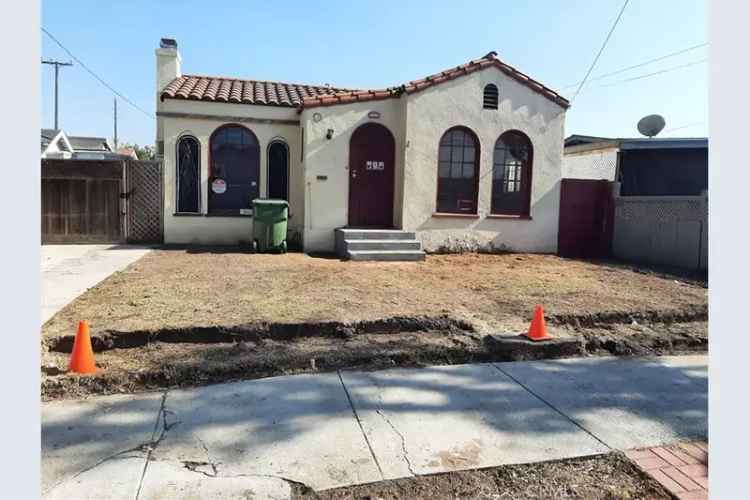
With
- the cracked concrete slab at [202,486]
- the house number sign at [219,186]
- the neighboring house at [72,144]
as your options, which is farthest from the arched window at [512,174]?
the neighboring house at [72,144]

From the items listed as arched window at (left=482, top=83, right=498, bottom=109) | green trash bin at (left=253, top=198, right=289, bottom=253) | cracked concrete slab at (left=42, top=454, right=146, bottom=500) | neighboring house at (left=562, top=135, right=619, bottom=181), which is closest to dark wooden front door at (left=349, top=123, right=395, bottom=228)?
green trash bin at (left=253, top=198, right=289, bottom=253)

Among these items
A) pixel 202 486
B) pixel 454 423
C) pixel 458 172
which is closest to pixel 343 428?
pixel 454 423

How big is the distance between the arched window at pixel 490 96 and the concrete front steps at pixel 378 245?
4042mm

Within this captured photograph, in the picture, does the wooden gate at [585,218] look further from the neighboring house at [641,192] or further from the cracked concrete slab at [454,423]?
the cracked concrete slab at [454,423]

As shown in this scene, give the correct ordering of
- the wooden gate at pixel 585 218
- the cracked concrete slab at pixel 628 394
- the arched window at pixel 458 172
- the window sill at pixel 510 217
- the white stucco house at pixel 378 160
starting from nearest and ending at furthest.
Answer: the cracked concrete slab at pixel 628 394
the white stucco house at pixel 378 160
the arched window at pixel 458 172
the window sill at pixel 510 217
the wooden gate at pixel 585 218

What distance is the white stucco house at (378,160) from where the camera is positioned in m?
12.3

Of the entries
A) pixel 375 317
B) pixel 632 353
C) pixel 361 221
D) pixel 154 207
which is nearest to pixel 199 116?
pixel 154 207

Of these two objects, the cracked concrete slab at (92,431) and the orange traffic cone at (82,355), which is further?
the orange traffic cone at (82,355)

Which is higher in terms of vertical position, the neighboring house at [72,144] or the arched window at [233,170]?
the neighboring house at [72,144]

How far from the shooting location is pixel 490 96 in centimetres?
1281

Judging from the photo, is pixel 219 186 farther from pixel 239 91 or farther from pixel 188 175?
pixel 239 91

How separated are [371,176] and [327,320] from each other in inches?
299

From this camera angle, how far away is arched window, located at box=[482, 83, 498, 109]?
12.8m

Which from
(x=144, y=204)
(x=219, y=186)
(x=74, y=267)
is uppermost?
(x=219, y=186)
